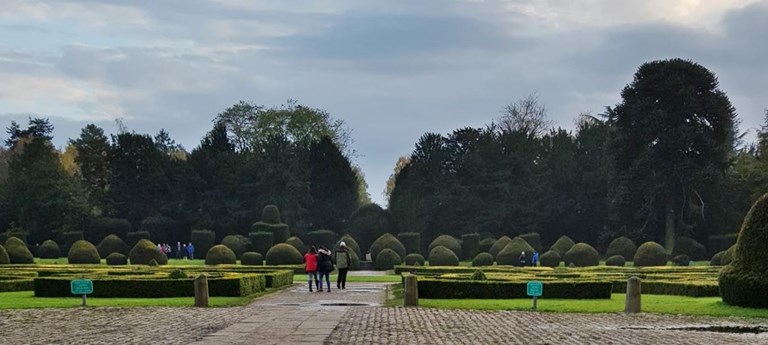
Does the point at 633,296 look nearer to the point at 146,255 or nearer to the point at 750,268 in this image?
the point at 750,268

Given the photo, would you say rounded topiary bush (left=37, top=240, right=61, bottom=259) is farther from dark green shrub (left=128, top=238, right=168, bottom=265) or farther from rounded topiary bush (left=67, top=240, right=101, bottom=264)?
dark green shrub (left=128, top=238, right=168, bottom=265)

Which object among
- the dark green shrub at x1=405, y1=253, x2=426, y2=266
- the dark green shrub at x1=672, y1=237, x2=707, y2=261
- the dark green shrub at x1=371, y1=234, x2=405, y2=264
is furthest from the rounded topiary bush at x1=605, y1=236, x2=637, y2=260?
the dark green shrub at x1=371, y1=234, x2=405, y2=264

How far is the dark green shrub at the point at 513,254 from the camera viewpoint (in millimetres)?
56281

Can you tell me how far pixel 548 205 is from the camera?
7431 cm

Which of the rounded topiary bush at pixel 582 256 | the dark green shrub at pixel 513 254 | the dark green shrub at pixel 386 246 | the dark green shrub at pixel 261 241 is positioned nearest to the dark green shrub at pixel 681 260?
the rounded topiary bush at pixel 582 256

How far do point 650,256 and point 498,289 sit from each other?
2937cm

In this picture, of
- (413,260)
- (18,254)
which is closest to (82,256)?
(18,254)

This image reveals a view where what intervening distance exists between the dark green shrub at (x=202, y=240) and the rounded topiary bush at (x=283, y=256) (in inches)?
643

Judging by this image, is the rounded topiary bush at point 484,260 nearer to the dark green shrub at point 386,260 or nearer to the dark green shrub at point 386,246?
the dark green shrub at point 386,260

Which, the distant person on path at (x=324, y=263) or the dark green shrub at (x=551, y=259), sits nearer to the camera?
the distant person on path at (x=324, y=263)

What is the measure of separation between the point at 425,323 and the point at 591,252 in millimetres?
38862

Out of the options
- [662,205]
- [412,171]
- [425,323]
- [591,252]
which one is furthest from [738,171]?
[425,323]

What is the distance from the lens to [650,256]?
176ft

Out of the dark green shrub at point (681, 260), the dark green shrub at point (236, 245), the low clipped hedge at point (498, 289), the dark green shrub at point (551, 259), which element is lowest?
the dark green shrub at point (681, 260)
